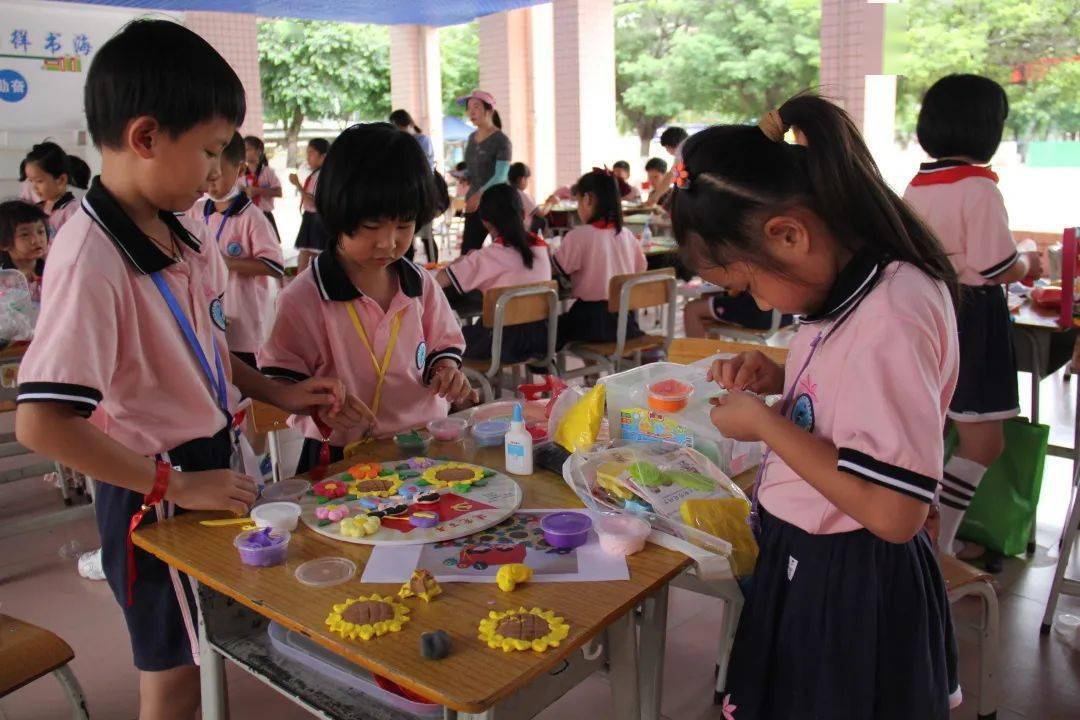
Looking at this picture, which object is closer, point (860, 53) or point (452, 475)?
point (452, 475)

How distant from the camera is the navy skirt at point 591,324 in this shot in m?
4.30

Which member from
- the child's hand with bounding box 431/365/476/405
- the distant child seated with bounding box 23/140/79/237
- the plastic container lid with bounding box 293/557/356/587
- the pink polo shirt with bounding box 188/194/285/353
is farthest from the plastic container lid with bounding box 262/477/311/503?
the distant child seated with bounding box 23/140/79/237

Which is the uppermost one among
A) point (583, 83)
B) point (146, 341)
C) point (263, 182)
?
point (583, 83)

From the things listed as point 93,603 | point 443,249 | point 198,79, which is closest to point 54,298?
point 198,79

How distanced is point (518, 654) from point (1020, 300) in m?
2.90

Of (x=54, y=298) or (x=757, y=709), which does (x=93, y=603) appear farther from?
(x=757, y=709)

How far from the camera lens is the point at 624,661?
1.38 metres

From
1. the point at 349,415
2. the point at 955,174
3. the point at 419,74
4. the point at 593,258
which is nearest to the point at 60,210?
the point at 593,258

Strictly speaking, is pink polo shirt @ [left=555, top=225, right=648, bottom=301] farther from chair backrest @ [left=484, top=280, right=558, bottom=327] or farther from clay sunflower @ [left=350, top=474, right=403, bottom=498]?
clay sunflower @ [left=350, top=474, right=403, bottom=498]

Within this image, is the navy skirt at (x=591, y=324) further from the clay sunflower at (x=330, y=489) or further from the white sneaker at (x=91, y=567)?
the clay sunflower at (x=330, y=489)

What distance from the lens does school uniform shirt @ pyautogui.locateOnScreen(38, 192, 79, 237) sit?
14.5 ft

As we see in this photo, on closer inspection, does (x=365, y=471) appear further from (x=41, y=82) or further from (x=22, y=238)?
(x=41, y=82)

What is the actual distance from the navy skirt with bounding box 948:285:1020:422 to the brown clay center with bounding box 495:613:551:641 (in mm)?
2036

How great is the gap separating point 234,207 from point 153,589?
237cm
